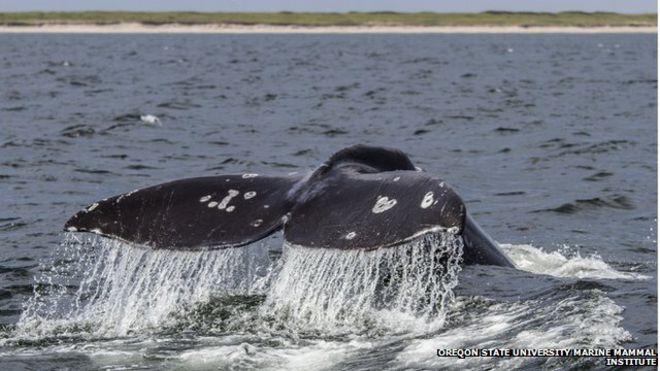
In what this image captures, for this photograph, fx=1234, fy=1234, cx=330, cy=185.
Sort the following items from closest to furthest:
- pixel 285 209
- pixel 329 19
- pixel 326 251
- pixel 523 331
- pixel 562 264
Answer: pixel 326 251, pixel 285 209, pixel 523 331, pixel 562 264, pixel 329 19

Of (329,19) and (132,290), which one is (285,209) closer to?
(132,290)

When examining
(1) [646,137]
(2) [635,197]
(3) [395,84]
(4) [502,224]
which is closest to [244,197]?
(4) [502,224]

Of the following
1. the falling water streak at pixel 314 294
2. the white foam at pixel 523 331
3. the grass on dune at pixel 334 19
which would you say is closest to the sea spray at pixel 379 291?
the falling water streak at pixel 314 294

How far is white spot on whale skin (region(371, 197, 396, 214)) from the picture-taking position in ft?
17.7

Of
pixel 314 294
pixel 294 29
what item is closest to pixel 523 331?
pixel 314 294

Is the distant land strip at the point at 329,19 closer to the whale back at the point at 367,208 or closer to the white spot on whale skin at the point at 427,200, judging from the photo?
the whale back at the point at 367,208

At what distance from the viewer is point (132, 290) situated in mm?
7168

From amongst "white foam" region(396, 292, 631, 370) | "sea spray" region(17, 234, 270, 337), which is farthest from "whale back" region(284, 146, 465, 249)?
"white foam" region(396, 292, 631, 370)

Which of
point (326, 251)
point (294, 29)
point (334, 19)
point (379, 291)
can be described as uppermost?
point (326, 251)

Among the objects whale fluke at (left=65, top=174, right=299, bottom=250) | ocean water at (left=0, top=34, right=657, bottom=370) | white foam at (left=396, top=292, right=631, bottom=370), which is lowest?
ocean water at (left=0, top=34, right=657, bottom=370)

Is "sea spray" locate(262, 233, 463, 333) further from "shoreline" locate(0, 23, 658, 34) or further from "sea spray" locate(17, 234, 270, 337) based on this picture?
"shoreline" locate(0, 23, 658, 34)

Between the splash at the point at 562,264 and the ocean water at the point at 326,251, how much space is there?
0.03 metres

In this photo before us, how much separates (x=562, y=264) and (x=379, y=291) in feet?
9.21

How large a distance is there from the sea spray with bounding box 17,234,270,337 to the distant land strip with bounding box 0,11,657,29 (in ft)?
371
